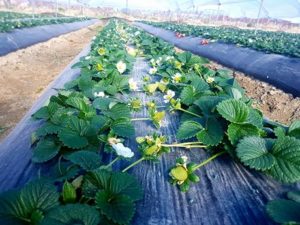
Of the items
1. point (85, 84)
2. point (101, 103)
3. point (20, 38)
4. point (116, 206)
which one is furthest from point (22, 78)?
point (116, 206)

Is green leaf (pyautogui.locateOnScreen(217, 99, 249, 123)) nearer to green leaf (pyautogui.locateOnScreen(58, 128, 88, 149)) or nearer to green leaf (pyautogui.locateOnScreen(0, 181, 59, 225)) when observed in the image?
green leaf (pyautogui.locateOnScreen(58, 128, 88, 149))

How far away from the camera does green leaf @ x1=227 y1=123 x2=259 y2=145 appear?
1505mm

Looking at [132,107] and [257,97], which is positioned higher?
[132,107]

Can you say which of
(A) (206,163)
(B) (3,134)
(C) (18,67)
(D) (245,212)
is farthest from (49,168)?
(C) (18,67)

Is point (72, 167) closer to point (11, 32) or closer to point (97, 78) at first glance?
point (97, 78)

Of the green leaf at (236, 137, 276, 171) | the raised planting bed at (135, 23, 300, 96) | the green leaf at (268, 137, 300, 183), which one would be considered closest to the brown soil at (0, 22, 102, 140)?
the green leaf at (236, 137, 276, 171)

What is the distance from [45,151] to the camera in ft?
5.00

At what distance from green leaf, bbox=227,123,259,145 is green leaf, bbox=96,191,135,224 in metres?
0.65

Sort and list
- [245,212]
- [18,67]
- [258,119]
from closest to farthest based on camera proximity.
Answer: [245,212], [258,119], [18,67]

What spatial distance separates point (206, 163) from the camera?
5.13ft

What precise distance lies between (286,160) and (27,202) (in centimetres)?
106

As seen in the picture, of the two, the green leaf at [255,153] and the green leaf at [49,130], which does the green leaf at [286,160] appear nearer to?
the green leaf at [255,153]

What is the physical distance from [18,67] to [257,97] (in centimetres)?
547

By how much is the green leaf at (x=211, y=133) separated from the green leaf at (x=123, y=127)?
36cm
